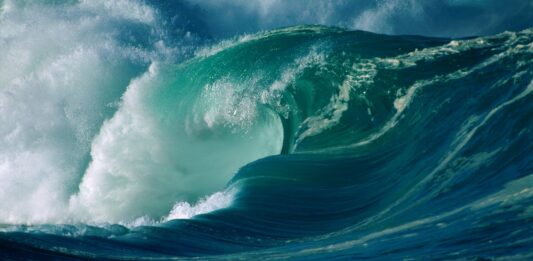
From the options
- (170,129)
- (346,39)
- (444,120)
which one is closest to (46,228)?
(444,120)

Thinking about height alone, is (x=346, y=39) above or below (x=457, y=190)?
above

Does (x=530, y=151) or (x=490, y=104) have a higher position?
(x=490, y=104)

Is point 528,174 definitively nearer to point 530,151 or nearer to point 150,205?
point 530,151

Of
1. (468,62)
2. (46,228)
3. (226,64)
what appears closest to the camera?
(46,228)

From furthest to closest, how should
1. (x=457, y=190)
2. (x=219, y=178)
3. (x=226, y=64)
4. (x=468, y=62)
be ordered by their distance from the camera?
(x=226, y=64) → (x=219, y=178) → (x=468, y=62) → (x=457, y=190)

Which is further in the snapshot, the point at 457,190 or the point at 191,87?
the point at 191,87

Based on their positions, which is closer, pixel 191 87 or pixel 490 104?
pixel 490 104

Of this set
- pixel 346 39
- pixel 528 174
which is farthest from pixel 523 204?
pixel 346 39

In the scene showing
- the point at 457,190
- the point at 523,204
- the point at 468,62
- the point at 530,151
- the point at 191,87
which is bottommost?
the point at 523,204

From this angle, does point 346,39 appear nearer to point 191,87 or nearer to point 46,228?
point 191,87
